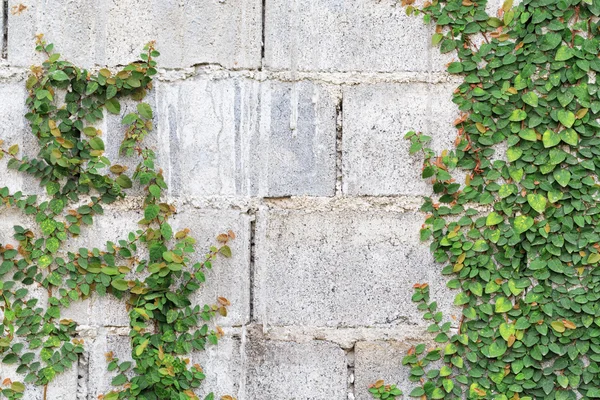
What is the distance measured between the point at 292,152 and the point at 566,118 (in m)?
0.85

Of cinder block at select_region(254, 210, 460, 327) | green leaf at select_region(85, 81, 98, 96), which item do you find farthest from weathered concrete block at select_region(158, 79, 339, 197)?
green leaf at select_region(85, 81, 98, 96)

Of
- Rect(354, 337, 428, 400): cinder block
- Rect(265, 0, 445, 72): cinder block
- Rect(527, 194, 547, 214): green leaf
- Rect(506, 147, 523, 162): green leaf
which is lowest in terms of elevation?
Rect(354, 337, 428, 400): cinder block

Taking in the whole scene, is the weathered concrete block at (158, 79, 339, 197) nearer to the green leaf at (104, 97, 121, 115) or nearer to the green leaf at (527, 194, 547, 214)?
the green leaf at (104, 97, 121, 115)

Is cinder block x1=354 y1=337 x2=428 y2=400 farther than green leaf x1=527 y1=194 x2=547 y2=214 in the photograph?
Yes

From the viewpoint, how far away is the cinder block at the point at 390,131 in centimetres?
205

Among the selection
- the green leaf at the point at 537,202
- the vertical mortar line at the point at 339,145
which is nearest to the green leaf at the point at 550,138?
the green leaf at the point at 537,202

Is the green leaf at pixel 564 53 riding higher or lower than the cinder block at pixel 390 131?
higher

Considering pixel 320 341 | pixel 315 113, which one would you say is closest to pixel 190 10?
pixel 315 113

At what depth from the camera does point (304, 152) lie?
2064 millimetres

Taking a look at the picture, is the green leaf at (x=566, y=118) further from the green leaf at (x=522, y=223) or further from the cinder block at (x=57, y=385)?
the cinder block at (x=57, y=385)

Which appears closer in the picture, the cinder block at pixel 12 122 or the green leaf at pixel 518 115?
the green leaf at pixel 518 115

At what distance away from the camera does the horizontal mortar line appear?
205 cm

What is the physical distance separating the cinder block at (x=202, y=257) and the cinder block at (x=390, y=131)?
1.28ft

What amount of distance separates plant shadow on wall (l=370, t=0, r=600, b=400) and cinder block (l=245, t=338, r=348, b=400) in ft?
0.59
